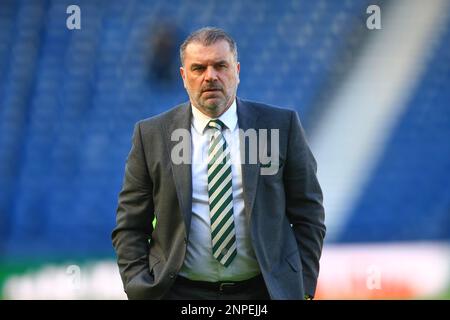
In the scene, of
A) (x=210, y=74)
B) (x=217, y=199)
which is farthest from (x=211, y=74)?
(x=217, y=199)

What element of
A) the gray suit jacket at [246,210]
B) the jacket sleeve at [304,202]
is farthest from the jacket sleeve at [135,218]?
the jacket sleeve at [304,202]

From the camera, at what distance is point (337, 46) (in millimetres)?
6156

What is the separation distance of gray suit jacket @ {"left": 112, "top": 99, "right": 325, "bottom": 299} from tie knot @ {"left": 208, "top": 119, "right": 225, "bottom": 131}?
0.07m

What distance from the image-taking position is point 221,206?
2.75m

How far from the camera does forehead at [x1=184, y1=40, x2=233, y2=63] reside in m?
2.79

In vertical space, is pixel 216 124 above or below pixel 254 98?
below

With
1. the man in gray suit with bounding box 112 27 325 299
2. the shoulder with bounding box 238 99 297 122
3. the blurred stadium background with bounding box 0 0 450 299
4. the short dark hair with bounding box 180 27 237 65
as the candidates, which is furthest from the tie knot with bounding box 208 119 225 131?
the blurred stadium background with bounding box 0 0 450 299

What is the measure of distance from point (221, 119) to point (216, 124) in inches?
1.0

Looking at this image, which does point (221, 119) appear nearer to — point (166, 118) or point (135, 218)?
point (166, 118)

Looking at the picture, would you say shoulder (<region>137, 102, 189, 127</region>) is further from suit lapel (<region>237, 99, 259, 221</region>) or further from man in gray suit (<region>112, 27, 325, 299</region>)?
suit lapel (<region>237, 99, 259, 221</region>)

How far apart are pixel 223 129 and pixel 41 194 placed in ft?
11.3

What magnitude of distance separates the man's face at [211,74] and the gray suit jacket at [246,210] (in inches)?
4.6

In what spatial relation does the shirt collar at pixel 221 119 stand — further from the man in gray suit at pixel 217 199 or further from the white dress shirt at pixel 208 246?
the white dress shirt at pixel 208 246
